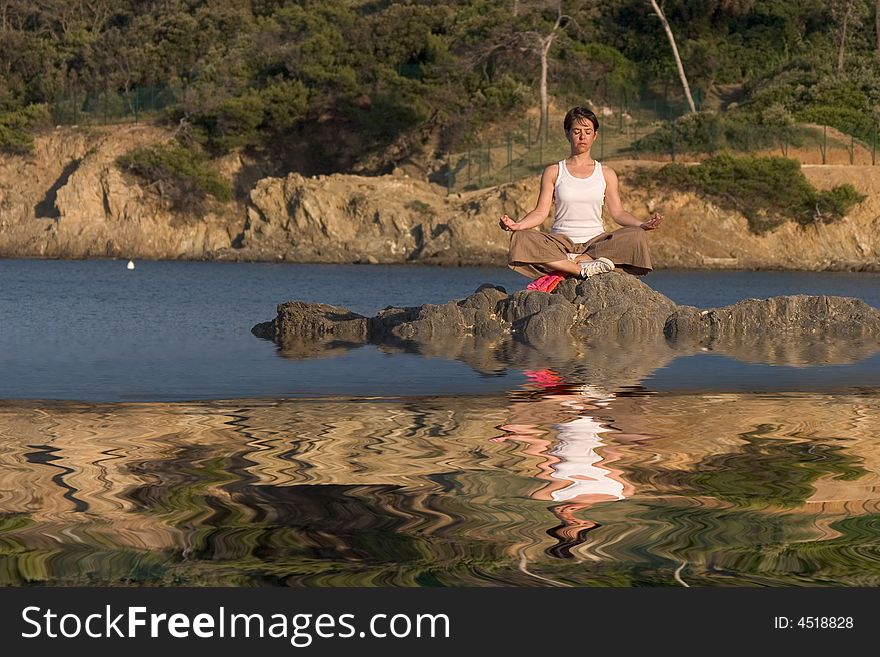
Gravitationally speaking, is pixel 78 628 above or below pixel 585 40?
below

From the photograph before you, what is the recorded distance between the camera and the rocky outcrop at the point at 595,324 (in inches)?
465

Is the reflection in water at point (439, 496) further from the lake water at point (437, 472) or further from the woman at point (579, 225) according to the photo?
the woman at point (579, 225)

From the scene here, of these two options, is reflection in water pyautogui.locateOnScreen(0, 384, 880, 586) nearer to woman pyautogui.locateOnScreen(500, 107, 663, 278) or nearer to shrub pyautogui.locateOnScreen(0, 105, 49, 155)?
woman pyautogui.locateOnScreen(500, 107, 663, 278)

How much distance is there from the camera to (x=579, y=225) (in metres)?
12.0

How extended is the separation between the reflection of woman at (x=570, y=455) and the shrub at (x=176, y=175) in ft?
162

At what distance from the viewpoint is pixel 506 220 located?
1096cm

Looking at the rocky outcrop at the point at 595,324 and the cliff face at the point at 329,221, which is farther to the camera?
the cliff face at the point at 329,221

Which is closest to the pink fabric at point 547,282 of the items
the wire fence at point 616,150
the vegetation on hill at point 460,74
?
the wire fence at point 616,150

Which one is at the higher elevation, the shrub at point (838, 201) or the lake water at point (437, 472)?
the shrub at point (838, 201)

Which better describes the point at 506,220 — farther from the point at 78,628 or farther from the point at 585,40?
the point at 585,40

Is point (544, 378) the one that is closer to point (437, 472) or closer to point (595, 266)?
point (595, 266)

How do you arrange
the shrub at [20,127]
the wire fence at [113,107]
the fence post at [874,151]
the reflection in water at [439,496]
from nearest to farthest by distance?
the reflection in water at [439,496] → the fence post at [874,151] → the shrub at [20,127] → the wire fence at [113,107]

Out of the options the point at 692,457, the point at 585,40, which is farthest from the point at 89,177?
the point at 692,457

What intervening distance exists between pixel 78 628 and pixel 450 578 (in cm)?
101
